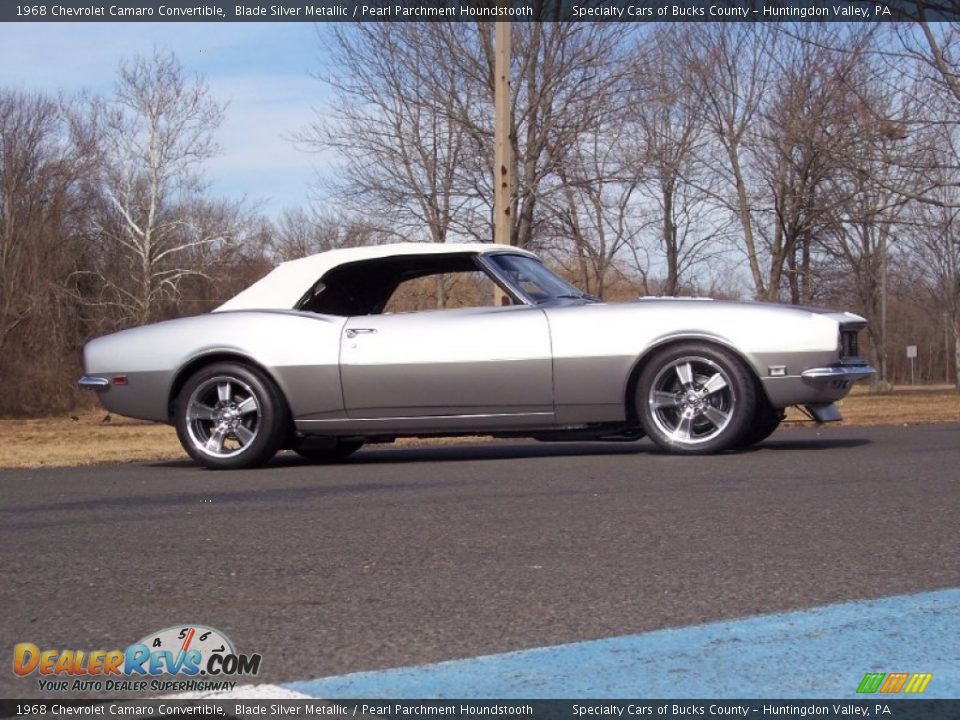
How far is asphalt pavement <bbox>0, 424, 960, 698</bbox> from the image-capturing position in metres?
3.19

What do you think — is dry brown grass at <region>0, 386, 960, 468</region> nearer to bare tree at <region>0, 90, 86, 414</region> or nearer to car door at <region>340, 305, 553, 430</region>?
car door at <region>340, 305, 553, 430</region>

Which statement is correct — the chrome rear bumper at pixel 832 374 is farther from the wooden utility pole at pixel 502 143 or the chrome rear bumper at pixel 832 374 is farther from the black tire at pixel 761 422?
the wooden utility pole at pixel 502 143

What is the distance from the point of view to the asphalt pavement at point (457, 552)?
3191mm

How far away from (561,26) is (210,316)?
14478 millimetres

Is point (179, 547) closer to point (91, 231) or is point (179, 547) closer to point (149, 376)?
point (149, 376)

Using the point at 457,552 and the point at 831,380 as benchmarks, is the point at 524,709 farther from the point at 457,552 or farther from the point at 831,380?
the point at 831,380

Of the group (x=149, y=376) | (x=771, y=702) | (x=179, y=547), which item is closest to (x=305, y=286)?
(x=149, y=376)

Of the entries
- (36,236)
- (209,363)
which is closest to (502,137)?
(209,363)

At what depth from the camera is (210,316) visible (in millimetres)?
8055

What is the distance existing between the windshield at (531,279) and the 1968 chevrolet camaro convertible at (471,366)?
0.01m

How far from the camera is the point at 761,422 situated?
25.4 feet

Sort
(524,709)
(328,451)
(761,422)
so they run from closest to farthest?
(524,709) → (761,422) → (328,451)

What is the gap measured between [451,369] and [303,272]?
4.67 ft

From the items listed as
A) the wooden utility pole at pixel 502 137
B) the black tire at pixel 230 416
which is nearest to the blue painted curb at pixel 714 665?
the black tire at pixel 230 416
